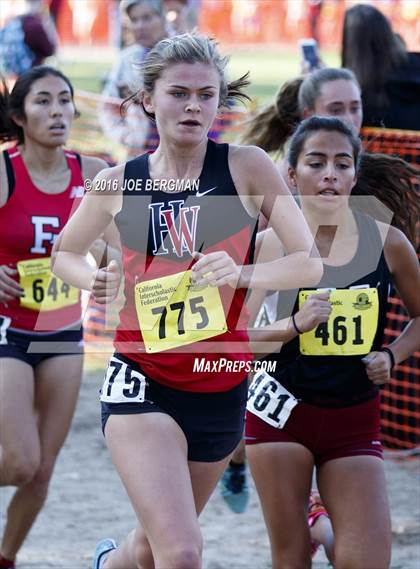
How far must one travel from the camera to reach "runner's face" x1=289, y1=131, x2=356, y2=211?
13.1ft

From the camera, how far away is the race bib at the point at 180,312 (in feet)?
11.4

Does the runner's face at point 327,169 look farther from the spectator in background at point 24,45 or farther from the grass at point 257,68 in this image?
the grass at point 257,68

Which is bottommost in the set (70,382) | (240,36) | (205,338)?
(240,36)

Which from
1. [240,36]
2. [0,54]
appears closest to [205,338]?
[0,54]

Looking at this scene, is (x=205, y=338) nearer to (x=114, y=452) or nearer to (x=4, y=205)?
(x=114, y=452)

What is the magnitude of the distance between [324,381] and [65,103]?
2.05 meters

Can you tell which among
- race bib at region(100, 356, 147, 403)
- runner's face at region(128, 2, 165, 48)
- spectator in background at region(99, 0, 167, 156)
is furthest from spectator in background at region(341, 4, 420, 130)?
race bib at region(100, 356, 147, 403)

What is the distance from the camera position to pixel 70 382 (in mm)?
4801

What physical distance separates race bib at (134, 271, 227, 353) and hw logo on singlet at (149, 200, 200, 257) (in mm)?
95

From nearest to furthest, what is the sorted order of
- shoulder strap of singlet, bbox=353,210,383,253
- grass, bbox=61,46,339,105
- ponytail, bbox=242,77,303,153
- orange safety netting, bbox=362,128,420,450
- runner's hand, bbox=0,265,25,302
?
shoulder strap of singlet, bbox=353,210,383,253 → runner's hand, bbox=0,265,25,302 → ponytail, bbox=242,77,303,153 → orange safety netting, bbox=362,128,420,450 → grass, bbox=61,46,339,105

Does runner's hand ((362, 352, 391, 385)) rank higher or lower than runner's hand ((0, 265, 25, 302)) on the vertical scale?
higher

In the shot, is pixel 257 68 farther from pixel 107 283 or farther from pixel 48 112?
pixel 107 283

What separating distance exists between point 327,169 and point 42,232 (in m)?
1.46

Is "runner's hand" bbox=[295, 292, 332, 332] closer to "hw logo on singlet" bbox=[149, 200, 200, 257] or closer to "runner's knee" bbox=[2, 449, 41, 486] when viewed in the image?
"hw logo on singlet" bbox=[149, 200, 200, 257]
